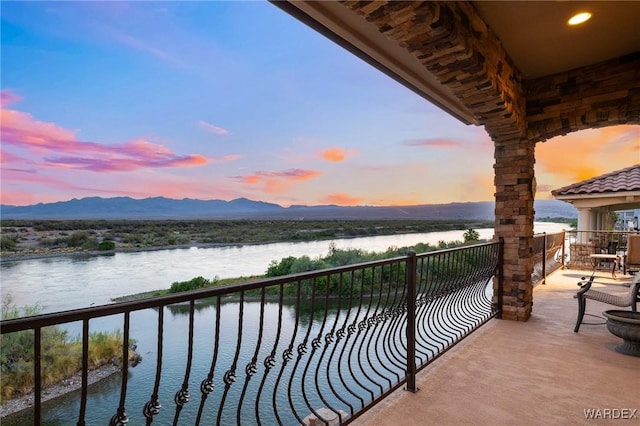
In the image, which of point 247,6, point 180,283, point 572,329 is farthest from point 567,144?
point 180,283

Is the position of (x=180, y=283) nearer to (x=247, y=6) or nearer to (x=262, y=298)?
(x=247, y=6)

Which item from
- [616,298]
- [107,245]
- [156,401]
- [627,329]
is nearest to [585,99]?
[616,298]

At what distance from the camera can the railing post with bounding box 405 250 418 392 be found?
2.38 metres

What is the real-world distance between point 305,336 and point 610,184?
32.2ft

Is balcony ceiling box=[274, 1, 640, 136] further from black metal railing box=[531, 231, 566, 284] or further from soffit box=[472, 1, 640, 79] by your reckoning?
black metal railing box=[531, 231, 566, 284]

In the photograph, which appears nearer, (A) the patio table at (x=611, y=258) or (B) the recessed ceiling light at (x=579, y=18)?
(B) the recessed ceiling light at (x=579, y=18)

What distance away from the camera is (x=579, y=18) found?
8.65 ft

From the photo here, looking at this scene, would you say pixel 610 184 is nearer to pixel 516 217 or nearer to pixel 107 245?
pixel 516 217

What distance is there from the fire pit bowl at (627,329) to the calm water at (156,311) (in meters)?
2.26

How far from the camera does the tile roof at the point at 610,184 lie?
7.68 meters

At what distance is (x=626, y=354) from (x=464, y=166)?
16.0m

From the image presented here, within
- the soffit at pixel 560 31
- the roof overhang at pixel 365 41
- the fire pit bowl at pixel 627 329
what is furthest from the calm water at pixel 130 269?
the roof overhang at pixel 365 41

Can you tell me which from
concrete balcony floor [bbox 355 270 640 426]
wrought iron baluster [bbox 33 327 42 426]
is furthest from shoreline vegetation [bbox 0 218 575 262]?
wrought iron baluster [bbox 33 327 42 426]

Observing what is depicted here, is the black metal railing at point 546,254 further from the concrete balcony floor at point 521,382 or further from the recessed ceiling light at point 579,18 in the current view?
the recessed ceiling light at point 579,18
